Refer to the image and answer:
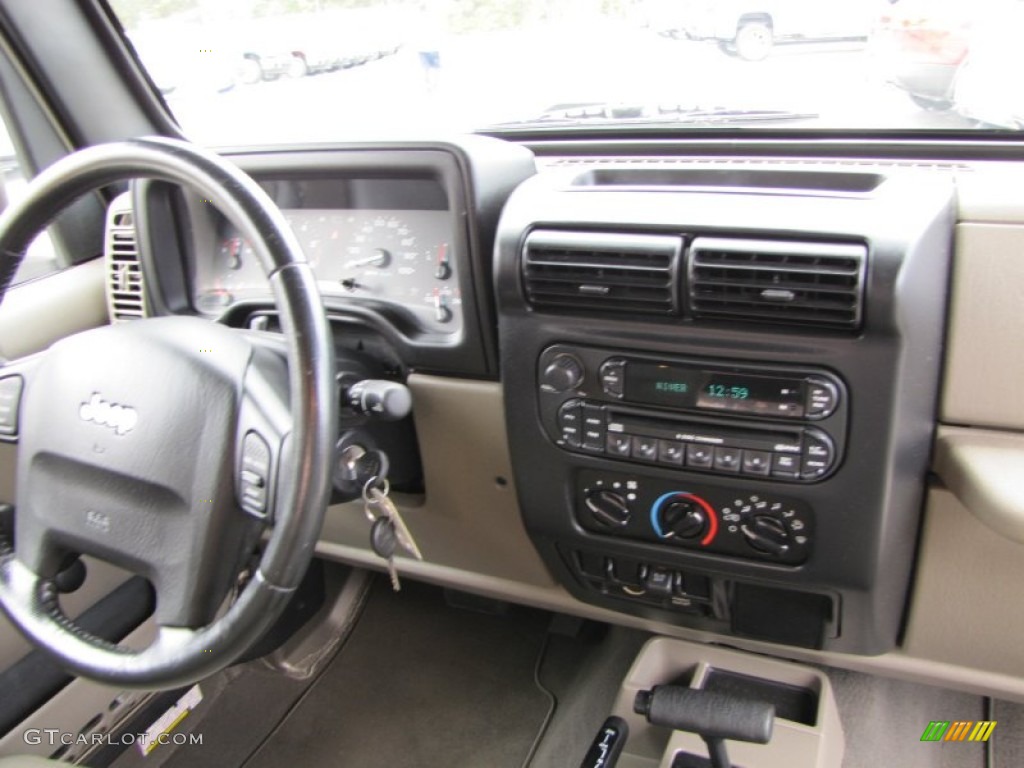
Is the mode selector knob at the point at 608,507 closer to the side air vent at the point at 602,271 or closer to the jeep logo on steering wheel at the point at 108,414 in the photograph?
the side air vent at the point at 602,271

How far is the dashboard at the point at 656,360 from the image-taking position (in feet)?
3.46

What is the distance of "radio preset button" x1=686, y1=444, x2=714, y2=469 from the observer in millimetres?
1170

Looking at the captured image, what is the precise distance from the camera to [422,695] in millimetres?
1971

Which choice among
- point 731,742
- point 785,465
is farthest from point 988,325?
point 731,742

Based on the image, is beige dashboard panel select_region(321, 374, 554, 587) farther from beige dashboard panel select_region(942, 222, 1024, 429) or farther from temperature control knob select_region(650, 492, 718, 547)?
beige dashboard panel select_region(942, 222, 1024, 429)

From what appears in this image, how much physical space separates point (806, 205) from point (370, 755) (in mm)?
1498

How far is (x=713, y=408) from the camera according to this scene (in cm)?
115

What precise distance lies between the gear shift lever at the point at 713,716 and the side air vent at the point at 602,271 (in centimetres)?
63

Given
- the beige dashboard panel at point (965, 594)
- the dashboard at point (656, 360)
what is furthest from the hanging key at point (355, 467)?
the beige dashboard panel at point (965, 594)

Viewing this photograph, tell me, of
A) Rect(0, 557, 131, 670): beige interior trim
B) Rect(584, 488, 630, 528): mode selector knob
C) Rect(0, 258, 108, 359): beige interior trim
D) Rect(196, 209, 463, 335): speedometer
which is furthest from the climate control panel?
Rect(0, 258, 108, 359): beige interior trim

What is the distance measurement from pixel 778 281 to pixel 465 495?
75 cm

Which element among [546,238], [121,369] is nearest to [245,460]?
[121,369]

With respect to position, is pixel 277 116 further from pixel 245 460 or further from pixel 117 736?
pixel 117 736

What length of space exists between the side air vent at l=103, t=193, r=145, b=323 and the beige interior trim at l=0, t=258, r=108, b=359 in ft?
0.56
